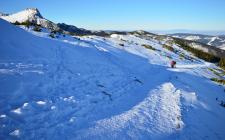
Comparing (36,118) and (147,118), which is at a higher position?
(36,118)

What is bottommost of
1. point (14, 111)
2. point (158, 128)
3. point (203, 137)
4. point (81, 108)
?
point (203, 137)

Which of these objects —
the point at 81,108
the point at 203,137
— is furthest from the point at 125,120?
the point at 203,137

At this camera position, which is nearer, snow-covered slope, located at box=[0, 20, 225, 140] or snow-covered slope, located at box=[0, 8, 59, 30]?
snow-covered slope, located at box=[0, 20, 225, 140]

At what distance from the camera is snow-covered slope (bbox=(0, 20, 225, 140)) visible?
8.21m

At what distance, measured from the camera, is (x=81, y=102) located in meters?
10.5

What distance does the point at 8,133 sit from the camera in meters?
7.12

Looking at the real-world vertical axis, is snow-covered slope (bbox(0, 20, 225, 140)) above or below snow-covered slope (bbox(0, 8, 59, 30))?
below

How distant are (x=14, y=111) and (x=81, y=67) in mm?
7786

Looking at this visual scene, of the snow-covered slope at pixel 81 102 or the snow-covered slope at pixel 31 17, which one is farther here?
the snow-covered slope at pixel 31 17

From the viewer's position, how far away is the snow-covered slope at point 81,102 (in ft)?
26.9

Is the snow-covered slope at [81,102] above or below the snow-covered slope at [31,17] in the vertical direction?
below

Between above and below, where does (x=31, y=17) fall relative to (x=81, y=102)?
above

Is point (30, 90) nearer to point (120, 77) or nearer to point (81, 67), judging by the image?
point (81, 67)

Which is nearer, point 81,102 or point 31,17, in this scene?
point 81,102
